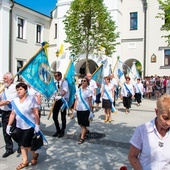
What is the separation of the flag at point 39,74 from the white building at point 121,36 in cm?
1636

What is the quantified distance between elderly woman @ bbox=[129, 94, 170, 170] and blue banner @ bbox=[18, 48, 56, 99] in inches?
173

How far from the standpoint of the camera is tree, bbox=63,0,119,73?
1991 cm

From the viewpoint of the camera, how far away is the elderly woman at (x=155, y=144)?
7.84 feet

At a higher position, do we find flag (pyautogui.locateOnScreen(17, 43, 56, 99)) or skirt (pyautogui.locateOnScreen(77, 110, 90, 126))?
flag (pyautogui.locateOnScreen(17, 43, 56, 99))

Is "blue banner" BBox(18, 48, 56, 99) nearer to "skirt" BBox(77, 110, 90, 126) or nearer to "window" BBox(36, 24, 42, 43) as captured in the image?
"skirt" BBox(77, 110, 90, 126)

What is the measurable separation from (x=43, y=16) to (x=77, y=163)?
81.4ft

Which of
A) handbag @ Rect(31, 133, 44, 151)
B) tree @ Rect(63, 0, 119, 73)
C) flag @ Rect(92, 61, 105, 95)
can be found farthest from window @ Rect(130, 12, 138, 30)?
handbag @ Rect(31, 133, 44, 151)

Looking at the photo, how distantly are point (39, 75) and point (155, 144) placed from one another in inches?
202

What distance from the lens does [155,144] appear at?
8.02ft

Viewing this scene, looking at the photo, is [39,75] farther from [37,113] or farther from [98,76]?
[98,76]

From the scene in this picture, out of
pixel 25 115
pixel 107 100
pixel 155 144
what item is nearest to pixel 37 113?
pixel 25 115

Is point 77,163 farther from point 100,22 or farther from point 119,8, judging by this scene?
point 119,8

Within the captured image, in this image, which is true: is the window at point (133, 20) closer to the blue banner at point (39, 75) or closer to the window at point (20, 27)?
the window at point (20, 27)

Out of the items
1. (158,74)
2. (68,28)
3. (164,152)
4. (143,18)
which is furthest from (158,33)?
(164,152)
